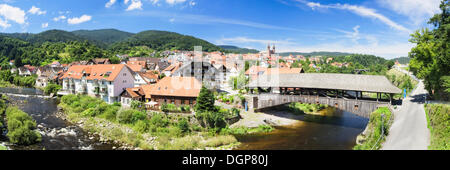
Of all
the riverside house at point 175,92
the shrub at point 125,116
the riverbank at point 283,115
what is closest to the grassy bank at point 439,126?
the riverbank at point 283,115

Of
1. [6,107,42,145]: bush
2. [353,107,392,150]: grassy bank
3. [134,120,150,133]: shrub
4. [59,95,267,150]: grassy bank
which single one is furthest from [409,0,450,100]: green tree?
[6,107,42,145]: bush

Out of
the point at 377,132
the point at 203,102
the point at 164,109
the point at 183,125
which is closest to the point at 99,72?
the point at 164,109

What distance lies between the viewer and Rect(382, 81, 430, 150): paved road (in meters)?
15.3

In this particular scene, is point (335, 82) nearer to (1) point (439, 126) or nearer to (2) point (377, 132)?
(2) point (377, 132)

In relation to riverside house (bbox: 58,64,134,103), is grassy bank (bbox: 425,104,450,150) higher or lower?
lower

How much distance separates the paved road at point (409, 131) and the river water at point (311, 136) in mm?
4424

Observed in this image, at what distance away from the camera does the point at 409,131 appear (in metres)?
17.2

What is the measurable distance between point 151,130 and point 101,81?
63.2 ft

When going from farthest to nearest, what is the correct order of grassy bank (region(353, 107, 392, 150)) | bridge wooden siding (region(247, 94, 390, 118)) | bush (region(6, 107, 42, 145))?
bridge wooden siding (region(247, 94, 390, 118))
bush (region(6, 107, 42, 145))
grassy bank (region(353, 107, 392, 150))

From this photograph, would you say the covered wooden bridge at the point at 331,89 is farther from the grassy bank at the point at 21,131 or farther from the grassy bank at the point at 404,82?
the grassy bank at the point at 21,131

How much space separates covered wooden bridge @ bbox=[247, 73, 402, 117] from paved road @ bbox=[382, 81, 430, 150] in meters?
2.19

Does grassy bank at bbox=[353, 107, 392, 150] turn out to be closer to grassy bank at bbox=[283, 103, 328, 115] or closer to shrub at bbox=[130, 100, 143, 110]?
grassy bank at bbox=[283, 103, 328, 115]

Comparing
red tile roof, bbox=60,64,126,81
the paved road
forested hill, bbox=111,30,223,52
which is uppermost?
forested hill, bbox=111,30,223,52
